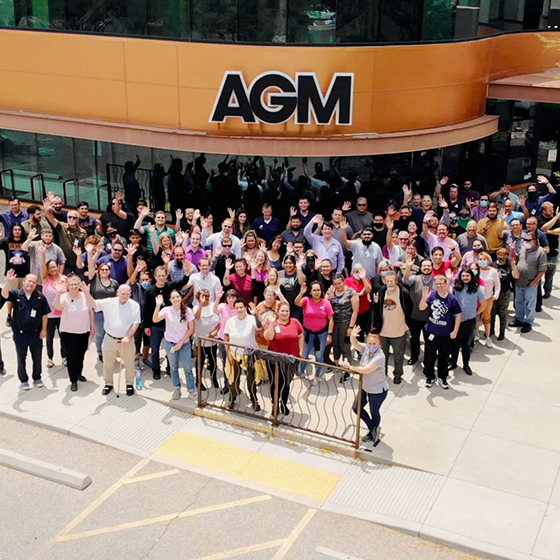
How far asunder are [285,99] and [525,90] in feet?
20.3

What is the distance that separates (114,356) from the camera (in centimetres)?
1185

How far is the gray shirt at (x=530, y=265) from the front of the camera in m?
13.9

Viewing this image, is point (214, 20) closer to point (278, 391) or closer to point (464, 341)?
point (464, 341)

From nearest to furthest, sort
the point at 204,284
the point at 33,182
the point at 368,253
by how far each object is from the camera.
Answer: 1. the point at 204,284
2. the point at 368,253
3. the point at 33,182

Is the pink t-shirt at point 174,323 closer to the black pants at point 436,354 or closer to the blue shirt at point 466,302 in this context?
the black pants at point 436,354

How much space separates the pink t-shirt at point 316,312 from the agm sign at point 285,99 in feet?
19.1

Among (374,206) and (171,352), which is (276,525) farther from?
(374,206)

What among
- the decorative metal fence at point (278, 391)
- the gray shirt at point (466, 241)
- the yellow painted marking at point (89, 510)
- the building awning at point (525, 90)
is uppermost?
the building awning at point (525, 90)

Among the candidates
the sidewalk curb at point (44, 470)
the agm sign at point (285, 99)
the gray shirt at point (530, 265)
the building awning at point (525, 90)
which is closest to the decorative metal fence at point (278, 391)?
the sidewalk curb at point (44, 470)

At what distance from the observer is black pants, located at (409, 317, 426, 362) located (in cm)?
1274

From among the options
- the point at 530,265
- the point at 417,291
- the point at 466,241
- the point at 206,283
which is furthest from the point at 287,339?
the point at 530,265

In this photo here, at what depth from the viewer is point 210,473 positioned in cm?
1022

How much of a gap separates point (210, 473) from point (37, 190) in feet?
40.4

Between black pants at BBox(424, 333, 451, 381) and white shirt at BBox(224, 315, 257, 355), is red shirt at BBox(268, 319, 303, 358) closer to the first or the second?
white shirt at BBox(224, 315, 257, 355)
